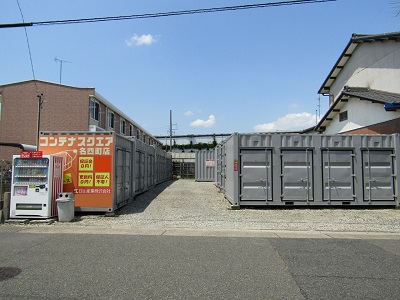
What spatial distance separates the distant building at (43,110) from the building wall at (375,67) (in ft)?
74.8

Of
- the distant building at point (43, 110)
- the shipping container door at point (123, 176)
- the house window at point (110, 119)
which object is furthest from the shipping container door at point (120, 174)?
the house window at point (110, 119)

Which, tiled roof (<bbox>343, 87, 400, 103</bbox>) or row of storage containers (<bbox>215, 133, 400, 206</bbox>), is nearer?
row of storage containers (<bbox>215, 133, 400, 206</bbox>)

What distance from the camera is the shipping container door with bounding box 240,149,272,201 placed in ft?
44.0

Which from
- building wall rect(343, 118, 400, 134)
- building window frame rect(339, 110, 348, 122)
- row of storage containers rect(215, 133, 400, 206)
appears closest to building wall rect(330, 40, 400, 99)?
building window frame rect(339, 110, 348, 122)

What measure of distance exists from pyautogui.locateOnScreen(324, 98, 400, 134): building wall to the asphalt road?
10.0 m

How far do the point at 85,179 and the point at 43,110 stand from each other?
79.9 ft

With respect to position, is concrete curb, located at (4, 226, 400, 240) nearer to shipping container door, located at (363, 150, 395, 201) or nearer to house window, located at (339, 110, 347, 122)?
shipping container door, located at (363, 150, 395, 201)

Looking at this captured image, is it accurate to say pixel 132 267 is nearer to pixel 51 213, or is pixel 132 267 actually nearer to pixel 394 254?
pixel 394 254

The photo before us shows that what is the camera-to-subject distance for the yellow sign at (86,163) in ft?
39.9

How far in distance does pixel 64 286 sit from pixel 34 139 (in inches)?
1285

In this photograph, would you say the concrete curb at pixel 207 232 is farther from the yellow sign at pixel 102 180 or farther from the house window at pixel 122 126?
the house window at pixel 122 126

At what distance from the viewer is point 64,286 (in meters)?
4.71

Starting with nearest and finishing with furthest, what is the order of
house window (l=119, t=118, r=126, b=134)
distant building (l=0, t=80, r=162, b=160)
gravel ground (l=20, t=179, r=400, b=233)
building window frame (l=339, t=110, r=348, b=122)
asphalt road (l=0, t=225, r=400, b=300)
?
1. asphalt road (l=0, t=225, r=400, b=300)
2. gravel ground (l=20, t=179, r=400, b=233)
3. building window frame (l=339, t=110, r=348, b=122)
4. distant building (l=0, t=80, r=162, b=160)
5. house window (l=119, t=118, r=126, b=134)

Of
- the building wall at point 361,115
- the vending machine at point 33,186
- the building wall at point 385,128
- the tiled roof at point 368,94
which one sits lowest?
the vending machine at point 33,186
